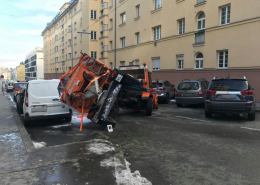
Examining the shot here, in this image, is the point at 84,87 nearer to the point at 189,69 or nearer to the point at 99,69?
the point at 99,69

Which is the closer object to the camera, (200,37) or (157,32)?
(200,37)

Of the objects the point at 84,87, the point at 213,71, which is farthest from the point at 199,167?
the point at 213,71

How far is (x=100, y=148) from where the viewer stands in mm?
5297

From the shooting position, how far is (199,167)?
418cm

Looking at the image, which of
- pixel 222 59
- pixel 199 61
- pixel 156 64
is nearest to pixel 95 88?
pixel 222 59

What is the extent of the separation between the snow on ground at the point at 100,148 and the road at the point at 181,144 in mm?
376

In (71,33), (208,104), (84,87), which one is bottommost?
(208,104)

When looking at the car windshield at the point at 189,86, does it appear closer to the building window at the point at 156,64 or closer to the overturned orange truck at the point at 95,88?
the overturned orange truck at the point at 95,88

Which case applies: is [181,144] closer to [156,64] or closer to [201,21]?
[201,21]

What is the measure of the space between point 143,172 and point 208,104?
5622mm

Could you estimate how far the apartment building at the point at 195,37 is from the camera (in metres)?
14.1

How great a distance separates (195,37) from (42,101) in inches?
546

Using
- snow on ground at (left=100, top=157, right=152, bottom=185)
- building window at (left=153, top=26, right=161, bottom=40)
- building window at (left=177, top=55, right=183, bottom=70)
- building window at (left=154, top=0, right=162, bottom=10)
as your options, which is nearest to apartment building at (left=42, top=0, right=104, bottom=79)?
building window at (left=153, top=26, right=161, bottom=40)

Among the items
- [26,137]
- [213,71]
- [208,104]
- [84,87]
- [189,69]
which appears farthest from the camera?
[189,69]
